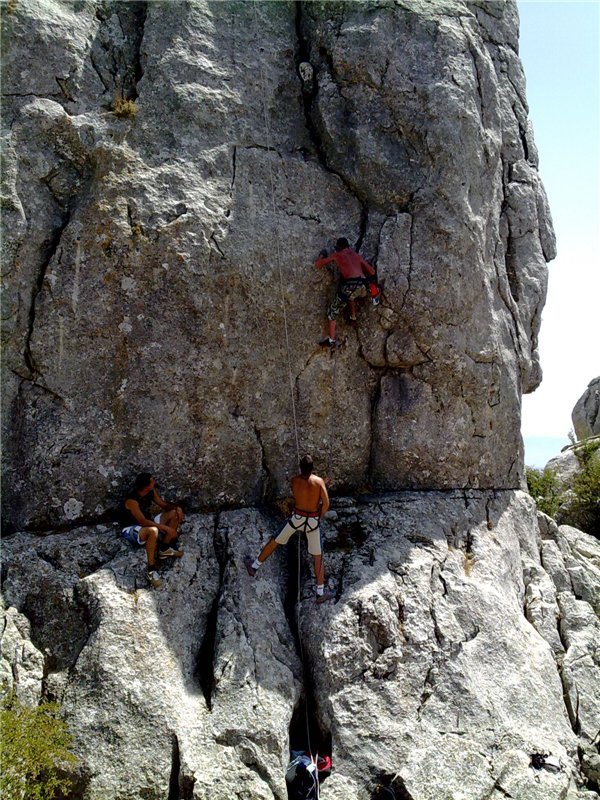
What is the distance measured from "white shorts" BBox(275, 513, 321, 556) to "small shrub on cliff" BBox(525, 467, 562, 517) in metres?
13.8

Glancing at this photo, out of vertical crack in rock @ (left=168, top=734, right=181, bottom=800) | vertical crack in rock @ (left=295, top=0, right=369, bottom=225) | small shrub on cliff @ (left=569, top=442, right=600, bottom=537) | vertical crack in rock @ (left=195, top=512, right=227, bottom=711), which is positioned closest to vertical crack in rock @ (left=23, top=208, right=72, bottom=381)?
vertical crack in rock @ (left=195, top=512, right=227, bottom=711)

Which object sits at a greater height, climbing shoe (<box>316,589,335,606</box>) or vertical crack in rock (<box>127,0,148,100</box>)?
vertical crack in rock (<box>127,0,148,100</box>)

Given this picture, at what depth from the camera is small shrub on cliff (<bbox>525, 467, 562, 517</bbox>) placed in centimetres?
2278

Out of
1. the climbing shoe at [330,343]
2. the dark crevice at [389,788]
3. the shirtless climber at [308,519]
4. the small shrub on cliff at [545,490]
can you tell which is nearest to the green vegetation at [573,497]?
the small shrub on cliff at [545,490]

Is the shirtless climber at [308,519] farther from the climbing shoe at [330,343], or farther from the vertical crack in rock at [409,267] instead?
the vertical crack in rock at [409,267]

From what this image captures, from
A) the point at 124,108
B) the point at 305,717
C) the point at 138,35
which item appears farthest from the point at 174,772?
the point at 138,35

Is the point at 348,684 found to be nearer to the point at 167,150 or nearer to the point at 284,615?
the point at 284,615

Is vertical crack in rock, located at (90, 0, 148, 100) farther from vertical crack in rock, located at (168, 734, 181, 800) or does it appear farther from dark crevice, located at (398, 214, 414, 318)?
vertical crack in rock, located at (168, 734, 181, 800)

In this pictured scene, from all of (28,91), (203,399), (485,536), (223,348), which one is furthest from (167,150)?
(485,536)

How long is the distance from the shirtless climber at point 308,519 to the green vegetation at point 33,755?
12.0 ft

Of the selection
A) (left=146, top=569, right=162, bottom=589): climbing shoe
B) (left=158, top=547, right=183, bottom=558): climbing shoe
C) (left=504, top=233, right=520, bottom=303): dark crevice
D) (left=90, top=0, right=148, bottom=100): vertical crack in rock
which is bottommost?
(left=146, top=569, right=162, bottom=589): climbing shoe

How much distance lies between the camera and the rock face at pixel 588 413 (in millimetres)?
37825

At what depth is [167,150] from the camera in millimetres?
12539

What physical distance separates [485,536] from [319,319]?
16.9 ft
